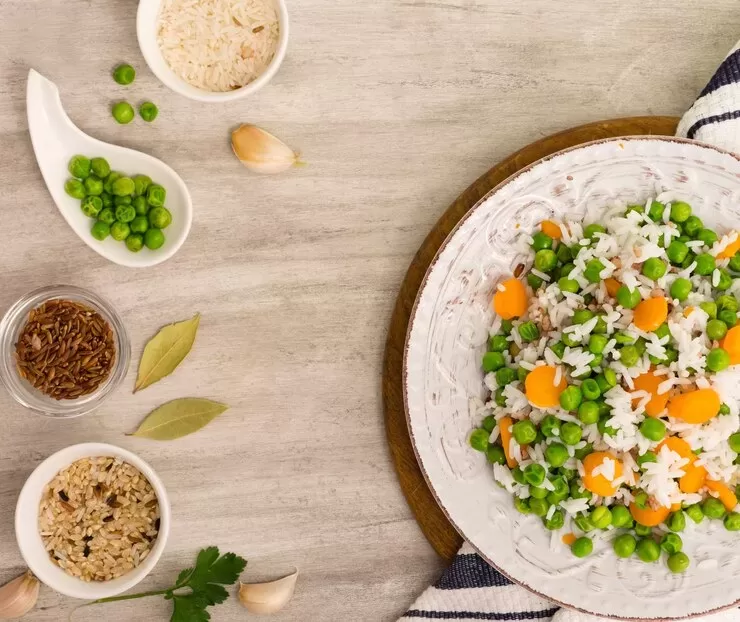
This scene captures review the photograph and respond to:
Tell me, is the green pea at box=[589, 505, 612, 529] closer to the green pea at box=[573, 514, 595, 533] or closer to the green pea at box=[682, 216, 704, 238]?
the green pea at box=[573, 514, 595, 533]

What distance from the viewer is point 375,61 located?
1.75 metres

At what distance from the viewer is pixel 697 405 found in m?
1.48

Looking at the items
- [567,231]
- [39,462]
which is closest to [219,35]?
[567,231]

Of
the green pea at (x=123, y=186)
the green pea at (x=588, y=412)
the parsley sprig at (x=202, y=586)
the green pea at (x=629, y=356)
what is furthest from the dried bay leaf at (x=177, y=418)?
the green pea at (x=629, y=356)

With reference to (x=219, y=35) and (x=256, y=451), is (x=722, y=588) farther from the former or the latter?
(x=219, y=35)

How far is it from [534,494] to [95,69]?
1508 millimetres

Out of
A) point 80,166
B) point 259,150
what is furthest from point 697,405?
point 80,166

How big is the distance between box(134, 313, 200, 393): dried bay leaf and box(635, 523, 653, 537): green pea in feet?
3.93

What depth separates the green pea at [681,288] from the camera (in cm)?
153

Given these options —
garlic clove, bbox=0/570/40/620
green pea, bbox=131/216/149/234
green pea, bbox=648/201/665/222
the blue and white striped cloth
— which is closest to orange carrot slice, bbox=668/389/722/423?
green pea, bbox=648/201/665/222

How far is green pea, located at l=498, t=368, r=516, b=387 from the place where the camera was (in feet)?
5.30

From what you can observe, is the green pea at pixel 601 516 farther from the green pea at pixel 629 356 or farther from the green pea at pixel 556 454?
the green pea at pixel 629 356

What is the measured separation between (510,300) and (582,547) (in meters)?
0.61

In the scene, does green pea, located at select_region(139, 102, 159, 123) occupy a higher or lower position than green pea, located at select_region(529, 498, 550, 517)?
higher
